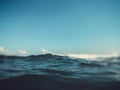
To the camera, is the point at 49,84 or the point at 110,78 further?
the point at 110,78

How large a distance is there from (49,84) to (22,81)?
7.11ft

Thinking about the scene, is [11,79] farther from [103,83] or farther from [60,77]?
[103,83]

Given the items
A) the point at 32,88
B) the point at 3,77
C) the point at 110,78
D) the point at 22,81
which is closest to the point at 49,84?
the point at 32,88

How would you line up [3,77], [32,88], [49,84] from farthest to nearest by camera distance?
[3,77] < [49,84] < [32,88]

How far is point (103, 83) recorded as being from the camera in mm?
11469

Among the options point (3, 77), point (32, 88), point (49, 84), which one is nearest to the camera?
point (32, 88)

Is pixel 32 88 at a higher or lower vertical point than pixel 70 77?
lower

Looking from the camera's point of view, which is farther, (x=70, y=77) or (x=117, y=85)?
(x=70, y=77)

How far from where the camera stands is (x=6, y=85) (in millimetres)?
10922

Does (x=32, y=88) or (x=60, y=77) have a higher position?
(x=60, y=77)

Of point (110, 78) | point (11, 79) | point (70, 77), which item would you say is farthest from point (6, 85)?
point (110, 78)

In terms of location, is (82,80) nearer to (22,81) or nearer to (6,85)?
(22,81)

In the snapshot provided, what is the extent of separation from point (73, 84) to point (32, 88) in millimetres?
3123

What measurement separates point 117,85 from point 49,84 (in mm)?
5233
